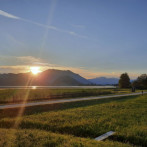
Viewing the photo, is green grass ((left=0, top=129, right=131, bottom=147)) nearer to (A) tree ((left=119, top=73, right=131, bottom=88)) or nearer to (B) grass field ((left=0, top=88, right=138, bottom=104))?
(B) grass field ((left=0, top=88, right=138, bottom=104))

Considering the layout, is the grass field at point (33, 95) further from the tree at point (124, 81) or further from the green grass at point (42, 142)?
the tree at point (124, 81)

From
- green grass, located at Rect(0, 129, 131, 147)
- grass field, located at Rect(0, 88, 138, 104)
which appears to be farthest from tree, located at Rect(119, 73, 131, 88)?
green grass, located at Rect(0, 129, 131, 147)

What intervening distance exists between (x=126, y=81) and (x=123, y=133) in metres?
82.9

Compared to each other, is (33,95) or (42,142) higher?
(42,142)

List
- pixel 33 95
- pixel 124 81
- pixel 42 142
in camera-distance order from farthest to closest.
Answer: pixel 124 81 < pixel 33 95 < pixel 42 142

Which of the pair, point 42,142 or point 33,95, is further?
point 33,95

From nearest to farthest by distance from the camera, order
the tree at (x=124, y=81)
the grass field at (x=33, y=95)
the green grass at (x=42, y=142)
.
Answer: the green grass at (x=42, y=142) < the grass field at (x=33, y=95) < the tree at (x=124, y=81)

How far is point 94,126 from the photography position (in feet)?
28.0

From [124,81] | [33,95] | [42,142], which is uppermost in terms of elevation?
[124,81]

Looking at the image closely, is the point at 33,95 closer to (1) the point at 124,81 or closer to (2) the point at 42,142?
(2) the point at 42,142

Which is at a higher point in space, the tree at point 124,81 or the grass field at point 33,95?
the tree at point 124,81

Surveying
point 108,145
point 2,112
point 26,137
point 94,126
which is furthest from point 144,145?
point 2,112

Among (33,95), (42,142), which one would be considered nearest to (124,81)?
(33,95)

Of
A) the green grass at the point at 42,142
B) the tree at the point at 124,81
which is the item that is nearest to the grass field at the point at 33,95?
the green grass at the point at 42,142
